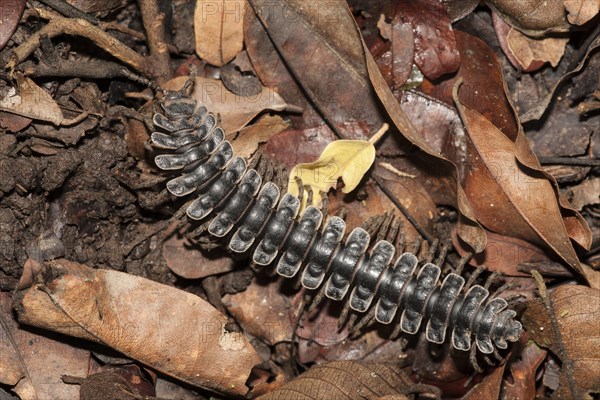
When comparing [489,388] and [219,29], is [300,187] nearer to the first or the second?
[219,29]

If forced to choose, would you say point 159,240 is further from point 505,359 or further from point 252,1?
point 505,359

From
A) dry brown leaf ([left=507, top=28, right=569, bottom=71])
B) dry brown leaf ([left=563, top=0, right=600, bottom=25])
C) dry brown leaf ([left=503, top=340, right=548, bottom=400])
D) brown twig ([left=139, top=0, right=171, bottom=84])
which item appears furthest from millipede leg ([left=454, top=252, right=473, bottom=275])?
brown twig ([left=139, top=0, right=171, bottom=84])

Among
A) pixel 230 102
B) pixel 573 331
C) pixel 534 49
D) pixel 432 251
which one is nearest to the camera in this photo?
pixel 573 331

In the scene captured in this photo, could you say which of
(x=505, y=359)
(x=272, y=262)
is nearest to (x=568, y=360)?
(x=505, y=359)

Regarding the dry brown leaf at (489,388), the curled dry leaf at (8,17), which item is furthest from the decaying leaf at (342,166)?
the curled dry leaf at (8,17)

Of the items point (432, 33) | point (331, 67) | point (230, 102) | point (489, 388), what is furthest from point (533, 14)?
point (489, 388)
